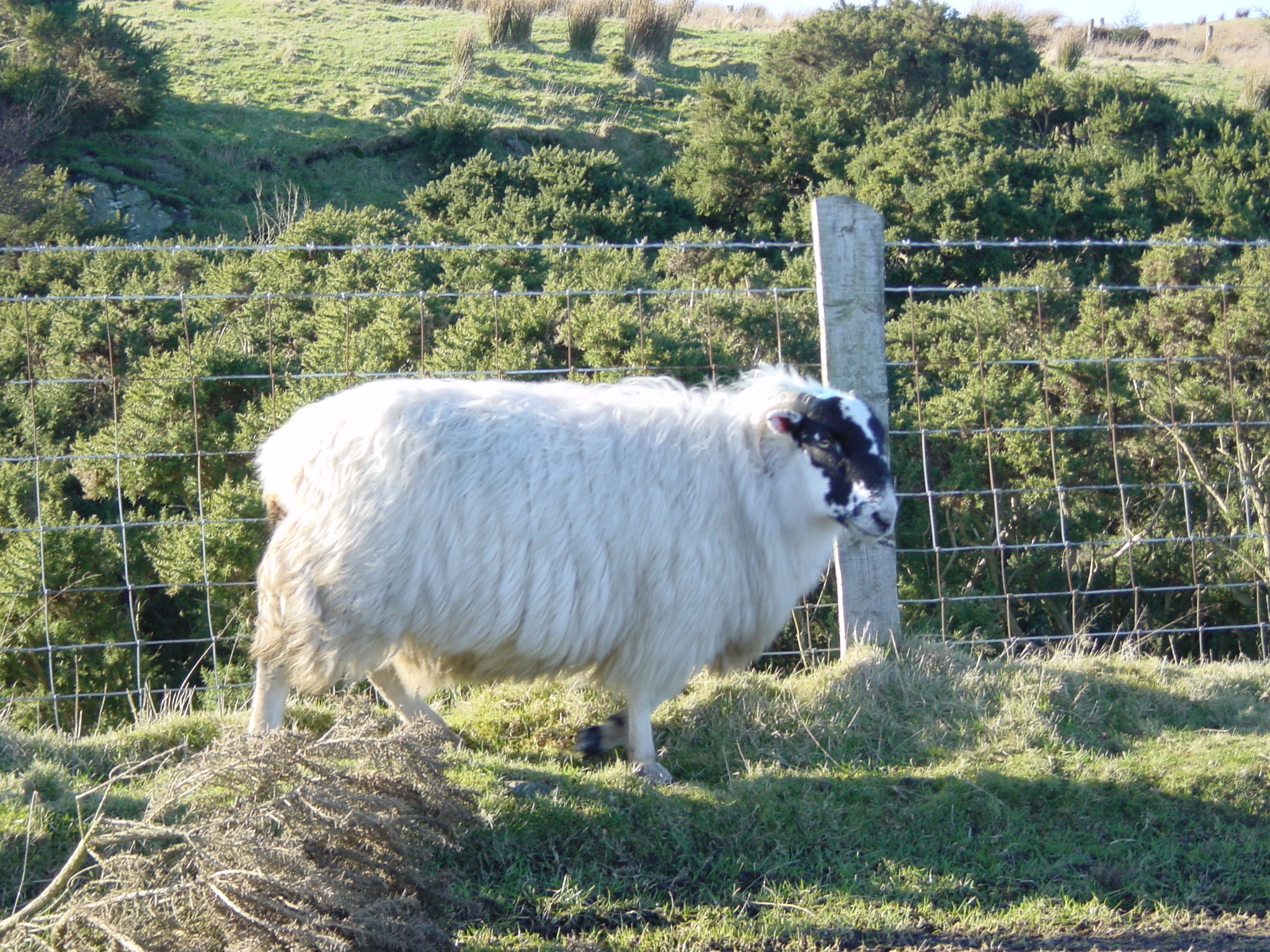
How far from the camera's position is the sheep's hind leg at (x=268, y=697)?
179 inches

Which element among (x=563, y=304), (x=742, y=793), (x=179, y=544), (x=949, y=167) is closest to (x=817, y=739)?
(x=742, y=793)

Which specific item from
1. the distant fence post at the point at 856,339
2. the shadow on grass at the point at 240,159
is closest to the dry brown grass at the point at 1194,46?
the shadow on grass at the point at 240,159

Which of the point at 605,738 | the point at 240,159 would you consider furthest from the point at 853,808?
the point at 240,159

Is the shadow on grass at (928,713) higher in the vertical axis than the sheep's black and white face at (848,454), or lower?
lower

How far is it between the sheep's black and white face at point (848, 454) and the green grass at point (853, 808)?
1.00m

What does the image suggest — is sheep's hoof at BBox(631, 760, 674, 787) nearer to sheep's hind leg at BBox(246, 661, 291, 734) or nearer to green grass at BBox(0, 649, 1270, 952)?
green grass at BBox(0, 649, 1270, 952)

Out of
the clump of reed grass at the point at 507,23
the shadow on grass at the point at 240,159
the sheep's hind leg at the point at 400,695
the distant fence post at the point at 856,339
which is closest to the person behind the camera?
the sheep's hind leg at the point at 400,695

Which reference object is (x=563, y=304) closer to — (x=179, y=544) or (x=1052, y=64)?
(x=179, y=544)

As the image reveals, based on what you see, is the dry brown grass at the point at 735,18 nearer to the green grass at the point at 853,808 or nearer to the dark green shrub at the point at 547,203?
the dark green shrub at the point at 547,203

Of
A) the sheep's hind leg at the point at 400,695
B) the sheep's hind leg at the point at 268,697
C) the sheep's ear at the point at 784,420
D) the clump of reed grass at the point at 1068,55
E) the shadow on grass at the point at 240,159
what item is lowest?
the sheep's hind leg at the point at 400,695

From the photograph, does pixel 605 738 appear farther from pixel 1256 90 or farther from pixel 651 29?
pixel 651 29

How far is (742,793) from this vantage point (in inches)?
178

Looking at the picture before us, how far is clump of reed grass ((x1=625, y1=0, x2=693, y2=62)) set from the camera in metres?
29.0

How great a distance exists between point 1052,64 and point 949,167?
16.4 metres
